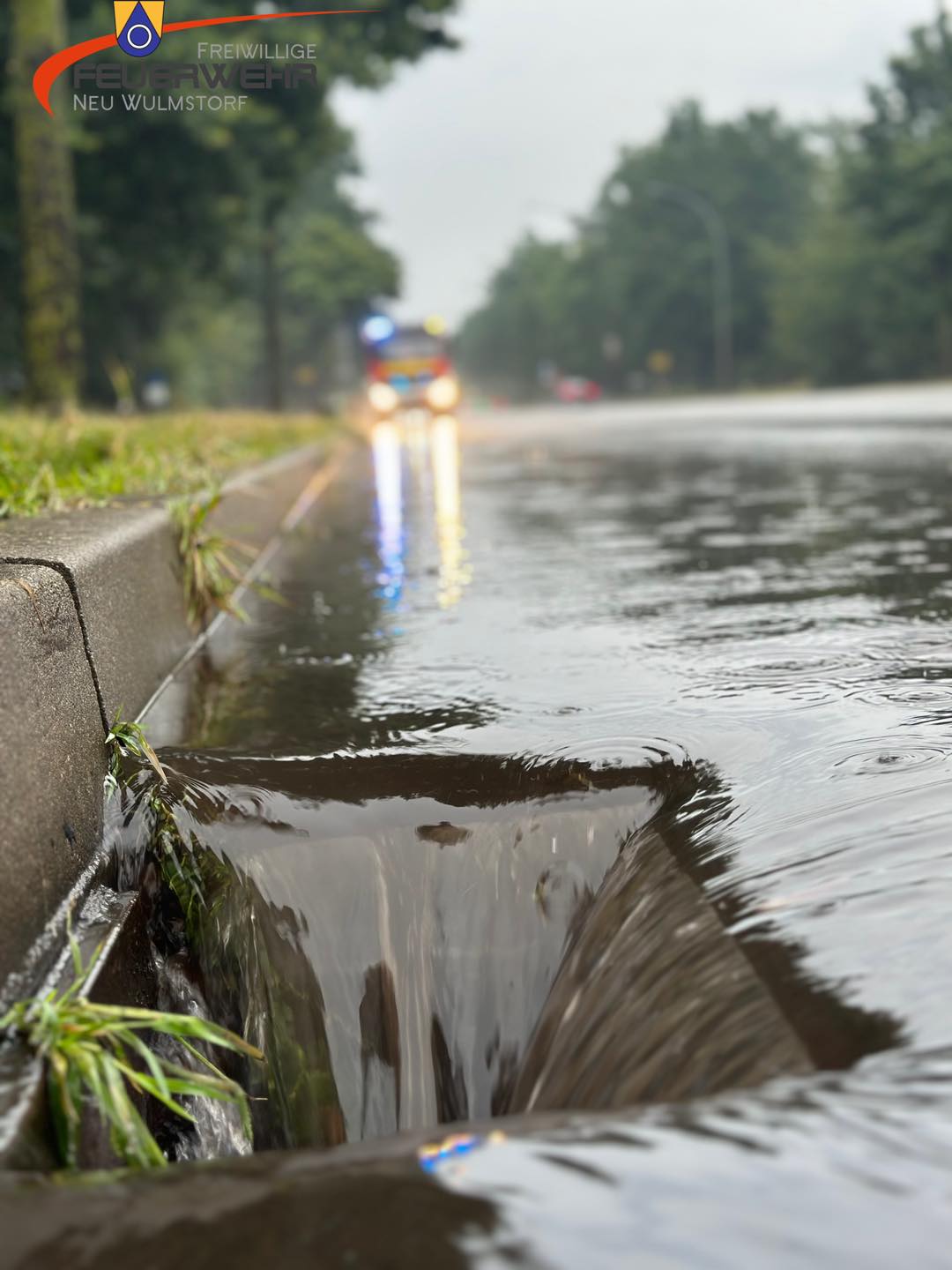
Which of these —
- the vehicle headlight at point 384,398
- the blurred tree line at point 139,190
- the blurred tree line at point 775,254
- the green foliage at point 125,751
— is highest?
the blurred tree line at point 775,254

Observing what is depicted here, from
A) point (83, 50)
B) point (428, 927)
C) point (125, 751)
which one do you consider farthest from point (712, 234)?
point (428, 927)

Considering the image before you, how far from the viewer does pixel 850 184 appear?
5956cm

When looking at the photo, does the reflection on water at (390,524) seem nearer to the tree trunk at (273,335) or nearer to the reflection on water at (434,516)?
the reflection on water at (434,516)

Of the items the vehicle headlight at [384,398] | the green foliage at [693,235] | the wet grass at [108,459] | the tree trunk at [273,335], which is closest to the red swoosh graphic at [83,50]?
the wet grass at [108,459]

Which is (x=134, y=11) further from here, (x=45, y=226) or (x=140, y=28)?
(x=45, y=226)

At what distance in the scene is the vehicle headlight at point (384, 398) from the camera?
1674 inches

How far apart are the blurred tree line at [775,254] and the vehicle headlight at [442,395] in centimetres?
2356

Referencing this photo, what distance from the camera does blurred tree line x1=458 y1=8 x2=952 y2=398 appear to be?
193 feet

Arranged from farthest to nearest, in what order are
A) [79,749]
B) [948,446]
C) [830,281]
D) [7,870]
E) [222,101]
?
[830,281] < [222,101] < [948,446] < [79,749] < [7,870]

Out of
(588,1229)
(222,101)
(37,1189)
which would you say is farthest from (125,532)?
(222,101)

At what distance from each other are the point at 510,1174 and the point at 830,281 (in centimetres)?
6924

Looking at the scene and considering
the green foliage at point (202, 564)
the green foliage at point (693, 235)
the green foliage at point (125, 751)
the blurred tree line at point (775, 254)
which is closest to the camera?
the green foliage at point (125, 751)

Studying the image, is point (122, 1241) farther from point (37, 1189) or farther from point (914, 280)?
point (914, 280)

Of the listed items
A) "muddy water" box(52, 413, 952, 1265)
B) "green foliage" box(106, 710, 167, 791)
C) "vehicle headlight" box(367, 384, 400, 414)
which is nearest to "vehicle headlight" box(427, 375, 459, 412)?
"vehicle headlight" box(367, 384, 400, 414)
